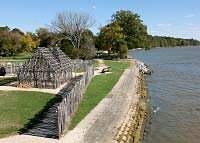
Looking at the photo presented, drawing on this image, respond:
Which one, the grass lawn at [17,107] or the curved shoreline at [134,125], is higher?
the grass lawn at [17,107]

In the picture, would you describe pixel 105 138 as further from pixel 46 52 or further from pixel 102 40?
pixel 102 40

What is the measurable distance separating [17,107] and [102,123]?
788 centimetres

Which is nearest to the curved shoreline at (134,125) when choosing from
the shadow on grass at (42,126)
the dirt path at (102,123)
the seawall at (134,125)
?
the seawall at (134,125)

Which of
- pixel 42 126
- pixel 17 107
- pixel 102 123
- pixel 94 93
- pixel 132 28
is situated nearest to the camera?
pixel 42 126

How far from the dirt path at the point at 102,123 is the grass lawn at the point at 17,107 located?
231 cm

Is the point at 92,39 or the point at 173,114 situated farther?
the point at 92,39

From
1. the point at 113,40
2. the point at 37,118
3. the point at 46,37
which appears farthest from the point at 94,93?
the point at 46,37

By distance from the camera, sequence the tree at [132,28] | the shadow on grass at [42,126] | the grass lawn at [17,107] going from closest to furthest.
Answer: the shadow on grass at [42,126] → the grass lawn at [17,107] → the tree at [132,28]

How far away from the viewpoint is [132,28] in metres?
99.4

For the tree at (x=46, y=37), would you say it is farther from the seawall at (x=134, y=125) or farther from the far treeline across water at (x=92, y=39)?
the seawall at (x=134, y=125)

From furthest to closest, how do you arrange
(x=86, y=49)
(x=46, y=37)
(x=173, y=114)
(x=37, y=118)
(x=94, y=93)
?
(x=46, y=37)
(x=86, y=49)
(x=94, y=93)
(x=173, y=114)
(x=37, y=118)

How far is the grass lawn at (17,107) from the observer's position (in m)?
22.6

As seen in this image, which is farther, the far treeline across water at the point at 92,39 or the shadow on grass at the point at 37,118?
the far treeline across water at the point at 92,39

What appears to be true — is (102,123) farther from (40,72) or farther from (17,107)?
(40,72)
